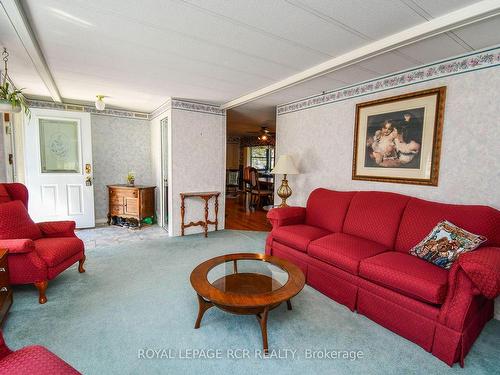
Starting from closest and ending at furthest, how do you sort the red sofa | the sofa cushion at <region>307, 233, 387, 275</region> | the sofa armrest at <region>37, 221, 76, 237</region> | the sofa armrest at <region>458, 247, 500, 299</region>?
1. the sofa armrest at <region>458, 247, 500, 299</region>
2. the red sofa
3. the sofa cushion at <region>307, 233, 387, 275</region>
4. the sofa armrest at <region>37, 221, 76, 237</region>

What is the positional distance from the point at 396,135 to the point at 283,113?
1.96m

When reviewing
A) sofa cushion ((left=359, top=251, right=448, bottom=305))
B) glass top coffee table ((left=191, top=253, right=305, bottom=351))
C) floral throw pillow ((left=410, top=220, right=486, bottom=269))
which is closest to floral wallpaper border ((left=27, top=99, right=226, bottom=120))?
glass top coffee table ((left=191, top=253, right=305, bottom=351))

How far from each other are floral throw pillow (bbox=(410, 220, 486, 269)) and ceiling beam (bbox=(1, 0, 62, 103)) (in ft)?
11.1

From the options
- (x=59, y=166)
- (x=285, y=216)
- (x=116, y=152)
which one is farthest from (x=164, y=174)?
(x=285, y=216)

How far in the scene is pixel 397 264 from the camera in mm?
1968

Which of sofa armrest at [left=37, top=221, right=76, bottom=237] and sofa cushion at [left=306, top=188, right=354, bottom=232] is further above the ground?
sofa cushion at [left=306, top=188, right=354, bottom=232]

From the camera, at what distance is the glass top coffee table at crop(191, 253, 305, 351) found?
1675mm

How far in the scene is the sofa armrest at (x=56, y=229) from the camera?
2.72m

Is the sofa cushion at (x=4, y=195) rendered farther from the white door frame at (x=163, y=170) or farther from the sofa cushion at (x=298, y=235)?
the sofa cushion at (x=298, y=235)

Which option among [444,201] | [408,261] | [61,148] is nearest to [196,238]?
[61,148]

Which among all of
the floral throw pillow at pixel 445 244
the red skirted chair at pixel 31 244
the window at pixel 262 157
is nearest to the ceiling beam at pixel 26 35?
the red skirted chair at pixel 31 244

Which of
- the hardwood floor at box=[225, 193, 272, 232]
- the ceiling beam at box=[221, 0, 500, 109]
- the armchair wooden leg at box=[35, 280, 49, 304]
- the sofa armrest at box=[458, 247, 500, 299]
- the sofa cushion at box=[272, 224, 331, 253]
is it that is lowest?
the hardwood floor at box=[225, 193, 272, 232]

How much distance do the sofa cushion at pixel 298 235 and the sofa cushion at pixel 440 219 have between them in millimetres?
794

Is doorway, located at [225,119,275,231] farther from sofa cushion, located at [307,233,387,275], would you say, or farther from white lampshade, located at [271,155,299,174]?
sofa cushion, located at [307,233,387,275]
